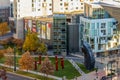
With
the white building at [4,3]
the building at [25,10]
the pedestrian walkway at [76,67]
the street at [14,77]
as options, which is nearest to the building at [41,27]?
the building at [25,10]

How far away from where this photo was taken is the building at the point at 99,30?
45906 millimetres

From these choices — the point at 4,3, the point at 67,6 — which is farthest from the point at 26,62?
the point at 4,3

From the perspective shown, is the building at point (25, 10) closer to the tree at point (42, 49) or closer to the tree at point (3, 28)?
the tree at point (3, 28)

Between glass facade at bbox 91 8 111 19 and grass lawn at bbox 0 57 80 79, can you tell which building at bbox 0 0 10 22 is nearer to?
glass facade at bbox 91 8 111 19

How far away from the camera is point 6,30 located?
57562 millimetres

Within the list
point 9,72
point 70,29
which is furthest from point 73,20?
point 9,72

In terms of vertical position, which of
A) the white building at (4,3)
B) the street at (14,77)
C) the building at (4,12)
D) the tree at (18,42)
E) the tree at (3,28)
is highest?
the white building at (4,3)

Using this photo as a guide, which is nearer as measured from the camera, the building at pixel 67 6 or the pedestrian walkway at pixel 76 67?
the pedestrian walkway at pixel 76 67

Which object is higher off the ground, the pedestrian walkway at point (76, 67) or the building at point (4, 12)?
the building at point (4, 12)

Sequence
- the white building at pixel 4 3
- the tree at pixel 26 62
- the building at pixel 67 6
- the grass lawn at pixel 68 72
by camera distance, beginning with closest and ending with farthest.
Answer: the grass lawn at pixel 68 72 < the tree at pixel 26 62 < the building at pixel 67 6 < the white building at pixel 4 3

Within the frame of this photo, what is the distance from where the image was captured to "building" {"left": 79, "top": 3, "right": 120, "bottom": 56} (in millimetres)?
45906

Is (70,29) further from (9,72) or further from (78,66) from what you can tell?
(9,72)

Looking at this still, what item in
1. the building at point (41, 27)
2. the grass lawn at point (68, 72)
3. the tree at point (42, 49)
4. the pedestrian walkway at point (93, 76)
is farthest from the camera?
the building at point (41, 27)

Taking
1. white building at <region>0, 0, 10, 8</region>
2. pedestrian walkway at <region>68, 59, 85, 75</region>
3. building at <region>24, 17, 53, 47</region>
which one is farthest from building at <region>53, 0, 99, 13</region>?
pedestrian walkway at <region>68, 59, 85, 75</region>
